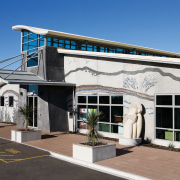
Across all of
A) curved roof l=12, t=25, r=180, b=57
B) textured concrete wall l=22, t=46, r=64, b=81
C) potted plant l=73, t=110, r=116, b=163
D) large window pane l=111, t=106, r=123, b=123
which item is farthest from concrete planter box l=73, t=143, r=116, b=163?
curved roof l=12, t=25, r=180, b=57

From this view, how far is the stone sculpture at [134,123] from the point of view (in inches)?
522

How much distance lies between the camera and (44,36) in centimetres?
1900

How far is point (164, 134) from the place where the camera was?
12820mm

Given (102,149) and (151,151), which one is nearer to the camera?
(102,149)

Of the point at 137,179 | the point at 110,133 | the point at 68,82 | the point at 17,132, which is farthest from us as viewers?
the point at 68,82

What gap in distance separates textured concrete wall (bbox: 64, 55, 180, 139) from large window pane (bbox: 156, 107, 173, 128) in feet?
0.87

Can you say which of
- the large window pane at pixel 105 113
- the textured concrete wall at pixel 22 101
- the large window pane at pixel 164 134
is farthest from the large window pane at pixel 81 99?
the large window pane at pixel 164 134

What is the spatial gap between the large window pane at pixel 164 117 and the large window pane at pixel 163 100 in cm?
30

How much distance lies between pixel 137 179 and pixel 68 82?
37.9 feet

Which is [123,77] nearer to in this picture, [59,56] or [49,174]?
[59,56]

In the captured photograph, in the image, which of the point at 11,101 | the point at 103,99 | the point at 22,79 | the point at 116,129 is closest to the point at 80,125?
the point at 103,99

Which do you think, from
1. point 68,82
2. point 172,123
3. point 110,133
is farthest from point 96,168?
point 68,82

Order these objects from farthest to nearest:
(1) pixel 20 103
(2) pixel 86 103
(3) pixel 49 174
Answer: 1. (1) pixel 20 103
2. (2) pixel 86 103
3. (3) pixel 49 174

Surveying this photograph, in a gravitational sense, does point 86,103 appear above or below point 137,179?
above
